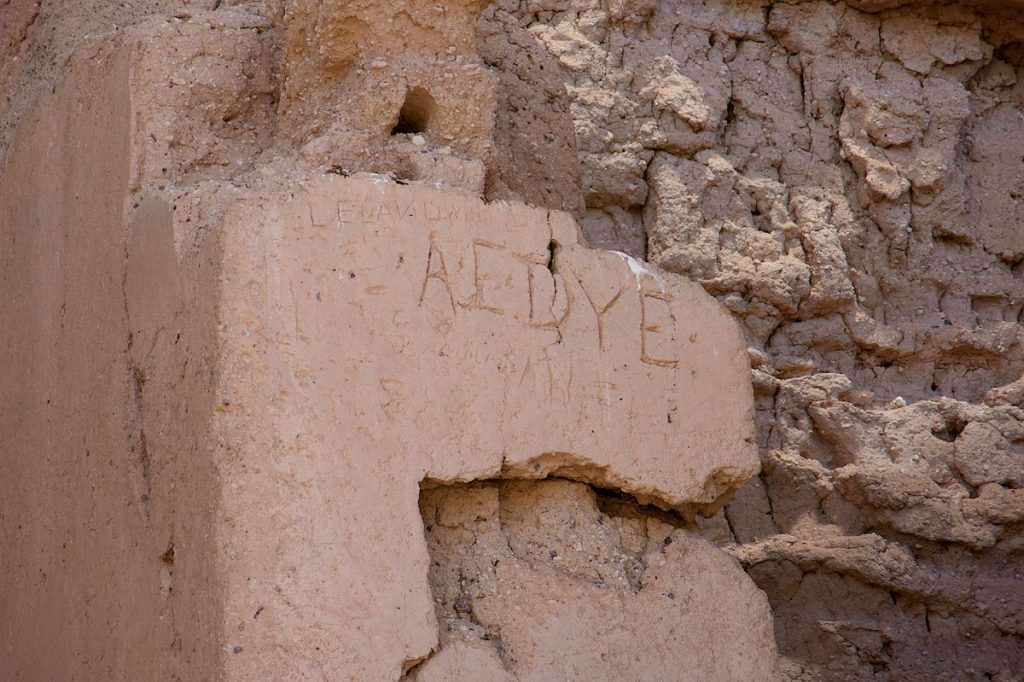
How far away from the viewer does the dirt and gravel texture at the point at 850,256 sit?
5715mm

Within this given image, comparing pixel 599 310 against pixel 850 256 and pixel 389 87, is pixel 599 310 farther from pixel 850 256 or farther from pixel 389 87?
pixel 850 256

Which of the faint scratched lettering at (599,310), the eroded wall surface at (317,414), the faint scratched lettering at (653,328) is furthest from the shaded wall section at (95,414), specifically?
the faint scratched lettering at (653,328)

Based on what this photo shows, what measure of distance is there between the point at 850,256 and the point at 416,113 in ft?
8.44

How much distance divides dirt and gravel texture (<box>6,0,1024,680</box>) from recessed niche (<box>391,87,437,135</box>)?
176 cm

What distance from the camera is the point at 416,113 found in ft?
13.3

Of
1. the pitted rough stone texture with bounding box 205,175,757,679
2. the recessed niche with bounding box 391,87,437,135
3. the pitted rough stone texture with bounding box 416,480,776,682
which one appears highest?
the recessed niche with bounding box 391,87,437,135

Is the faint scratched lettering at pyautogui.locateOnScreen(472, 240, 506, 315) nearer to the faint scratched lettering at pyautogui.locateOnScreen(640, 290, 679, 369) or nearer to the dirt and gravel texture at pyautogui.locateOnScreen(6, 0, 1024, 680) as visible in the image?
the faint scratched lettering at pyautogui.locateOnScreen(640, 290, 679, 369)

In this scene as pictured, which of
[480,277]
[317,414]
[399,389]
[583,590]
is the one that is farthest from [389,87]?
[583,590]

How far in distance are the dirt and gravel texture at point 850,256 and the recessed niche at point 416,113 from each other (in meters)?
1.76

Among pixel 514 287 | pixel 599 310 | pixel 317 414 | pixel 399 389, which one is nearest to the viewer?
pixel 317 414

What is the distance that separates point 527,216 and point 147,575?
1042 millimetres

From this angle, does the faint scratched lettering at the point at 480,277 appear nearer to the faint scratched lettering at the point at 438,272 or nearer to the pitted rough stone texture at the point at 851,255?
the faint scratched lettering at the point at 438,272

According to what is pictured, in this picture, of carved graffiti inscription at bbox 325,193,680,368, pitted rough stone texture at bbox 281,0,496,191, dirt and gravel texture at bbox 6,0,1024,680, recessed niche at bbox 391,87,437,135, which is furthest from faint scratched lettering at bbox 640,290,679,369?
dirt and gravel texture at bbox 6,0,1024,680

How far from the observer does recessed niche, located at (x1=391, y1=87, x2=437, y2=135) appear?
400 cm
